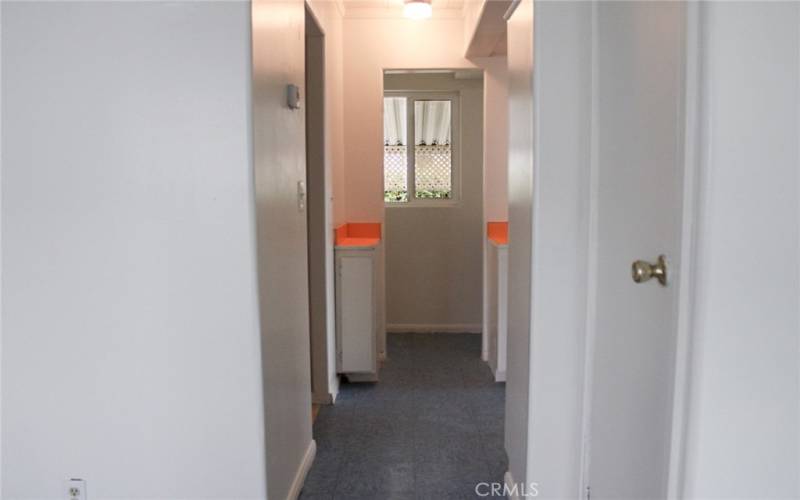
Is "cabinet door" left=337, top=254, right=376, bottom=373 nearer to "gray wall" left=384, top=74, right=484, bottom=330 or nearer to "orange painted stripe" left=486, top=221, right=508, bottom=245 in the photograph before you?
"orange painted stripe" left=486, top=221, right=508, bottom=245

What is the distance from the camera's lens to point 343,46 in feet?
13.4

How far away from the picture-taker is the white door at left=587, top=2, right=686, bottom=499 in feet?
4.36

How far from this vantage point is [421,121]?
5383mm

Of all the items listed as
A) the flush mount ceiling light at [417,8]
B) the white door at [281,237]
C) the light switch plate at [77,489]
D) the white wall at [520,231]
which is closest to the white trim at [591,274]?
the white wall at [520,231]

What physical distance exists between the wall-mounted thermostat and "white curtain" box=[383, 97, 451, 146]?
2916 mm

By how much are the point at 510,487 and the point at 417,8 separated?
271 cm

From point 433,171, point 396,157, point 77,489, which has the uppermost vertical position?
point 396,157

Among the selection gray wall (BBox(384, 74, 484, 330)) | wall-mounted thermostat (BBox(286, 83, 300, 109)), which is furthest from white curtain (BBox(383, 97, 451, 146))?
wall-mounted thermostat (BBox(286, 83, 300, 109))

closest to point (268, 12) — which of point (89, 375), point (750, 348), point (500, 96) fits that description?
point (89, 375)

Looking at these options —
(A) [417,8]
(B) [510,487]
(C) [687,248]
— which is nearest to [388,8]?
(A) [417,8]

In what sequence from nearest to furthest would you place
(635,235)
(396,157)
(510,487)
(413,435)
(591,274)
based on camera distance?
1. (635,235)
2. (591,274)
3. (510,487)
4. (413,435)
5. (396,157)

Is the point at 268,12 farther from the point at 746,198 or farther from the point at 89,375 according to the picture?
the point at 746,198

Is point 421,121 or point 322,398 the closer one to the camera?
point 322,398

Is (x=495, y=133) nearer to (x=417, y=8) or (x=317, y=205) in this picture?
(x=417, y=8)
